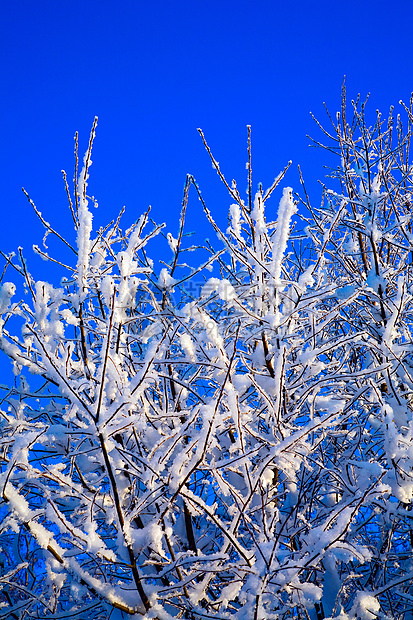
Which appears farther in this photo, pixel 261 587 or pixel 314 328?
pixel 314 328

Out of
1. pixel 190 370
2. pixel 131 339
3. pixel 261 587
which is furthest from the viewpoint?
pixel 190 370

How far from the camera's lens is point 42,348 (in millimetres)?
1458

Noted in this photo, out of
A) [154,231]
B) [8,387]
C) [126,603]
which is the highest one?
[154,231]

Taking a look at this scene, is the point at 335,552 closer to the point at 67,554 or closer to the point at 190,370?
the point at 67,554

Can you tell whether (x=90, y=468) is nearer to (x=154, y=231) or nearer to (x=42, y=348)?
(x=42, y=348)

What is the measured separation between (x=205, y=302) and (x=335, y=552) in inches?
58.8

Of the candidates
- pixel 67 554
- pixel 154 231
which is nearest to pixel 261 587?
pixel 67 554

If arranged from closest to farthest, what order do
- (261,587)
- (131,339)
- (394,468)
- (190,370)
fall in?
(261,587), (394,468), (131,339), (190,370)

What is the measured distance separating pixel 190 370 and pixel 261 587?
1536 mm

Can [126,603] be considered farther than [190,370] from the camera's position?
No

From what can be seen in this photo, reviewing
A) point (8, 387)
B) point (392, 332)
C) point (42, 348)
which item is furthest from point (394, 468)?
point (8, 387)

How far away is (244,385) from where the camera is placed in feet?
6.89

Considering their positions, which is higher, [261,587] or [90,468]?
[90,468]

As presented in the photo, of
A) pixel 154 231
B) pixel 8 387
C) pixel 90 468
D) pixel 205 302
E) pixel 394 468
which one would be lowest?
pixel 90 468
